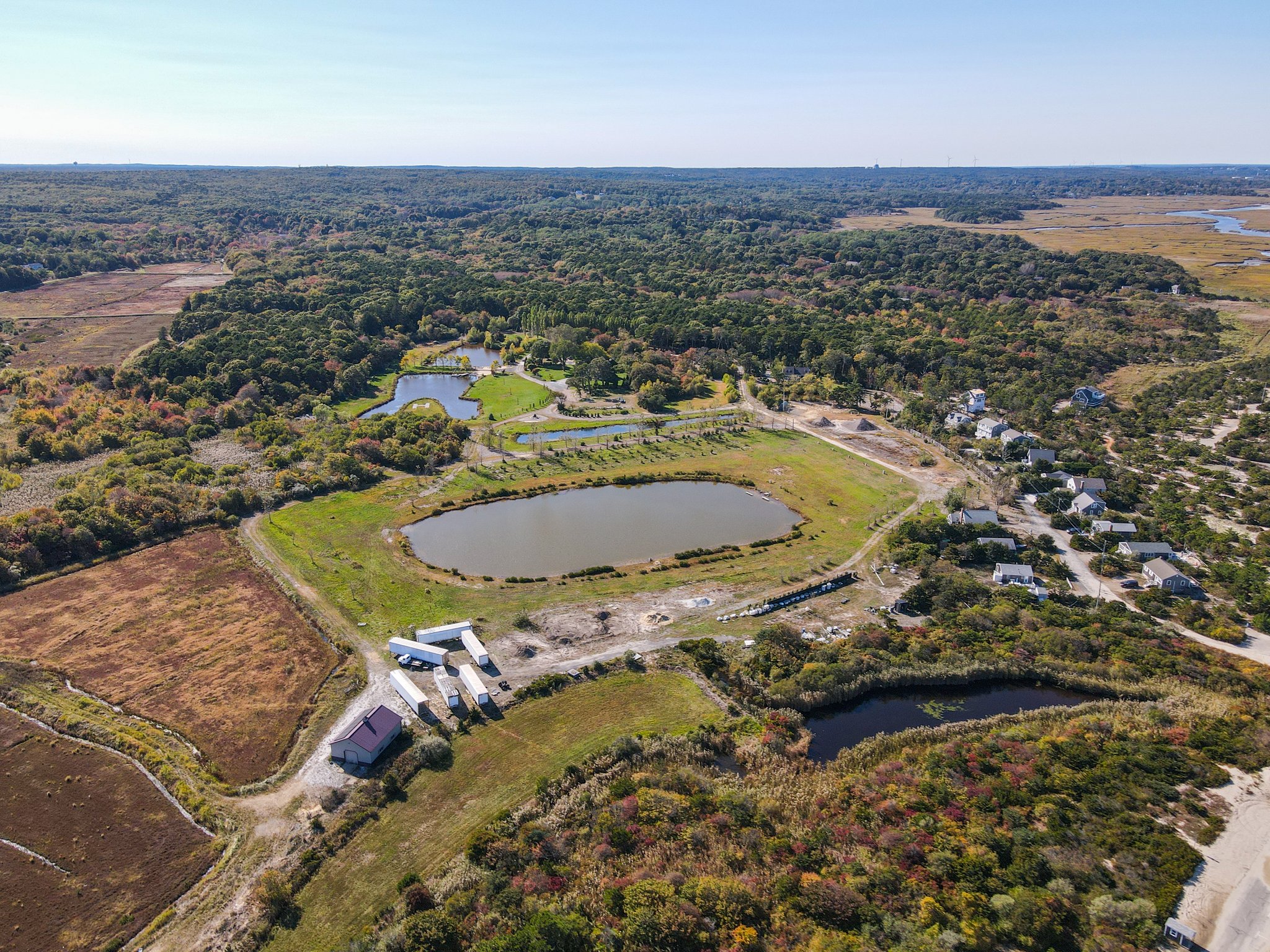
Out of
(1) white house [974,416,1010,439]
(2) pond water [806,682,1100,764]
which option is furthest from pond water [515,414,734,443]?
(2) pond water [806,682,1100,764]

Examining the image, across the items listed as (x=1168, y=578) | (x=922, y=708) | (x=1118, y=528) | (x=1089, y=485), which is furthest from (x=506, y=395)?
(x=1168, y=578)

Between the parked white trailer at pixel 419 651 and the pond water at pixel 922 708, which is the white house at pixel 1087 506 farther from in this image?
the parked white trailer at pixel 419 651

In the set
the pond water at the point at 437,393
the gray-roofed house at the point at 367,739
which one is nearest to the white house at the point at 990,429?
the pond water at the point at 437,393

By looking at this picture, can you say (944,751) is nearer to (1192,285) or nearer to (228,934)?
(228,934)

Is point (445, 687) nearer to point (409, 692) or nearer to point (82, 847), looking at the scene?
point (409, 692)

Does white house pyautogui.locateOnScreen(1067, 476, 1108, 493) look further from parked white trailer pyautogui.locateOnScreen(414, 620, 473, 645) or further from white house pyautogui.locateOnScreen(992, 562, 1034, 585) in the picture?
parked white trailer pyautogui.locateOnScreen(414, 620, 473, 645)

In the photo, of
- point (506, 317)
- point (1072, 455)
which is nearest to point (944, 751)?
point (1072, 455)
